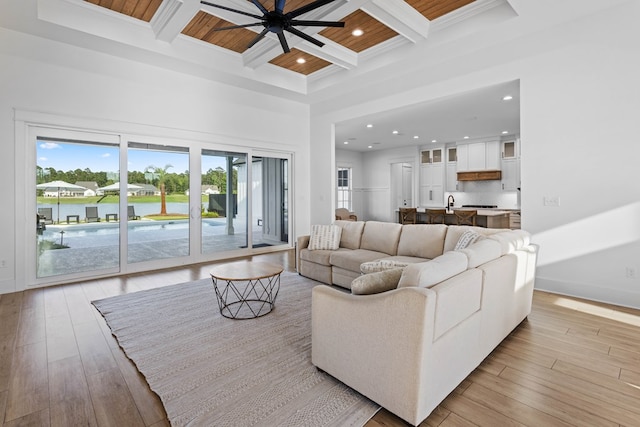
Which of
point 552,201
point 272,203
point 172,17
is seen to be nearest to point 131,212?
point 172,17

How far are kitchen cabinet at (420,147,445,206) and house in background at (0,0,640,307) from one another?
5134 mm

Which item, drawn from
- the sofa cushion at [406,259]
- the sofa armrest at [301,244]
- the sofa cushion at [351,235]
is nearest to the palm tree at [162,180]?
the sofa armrest at [301,244]

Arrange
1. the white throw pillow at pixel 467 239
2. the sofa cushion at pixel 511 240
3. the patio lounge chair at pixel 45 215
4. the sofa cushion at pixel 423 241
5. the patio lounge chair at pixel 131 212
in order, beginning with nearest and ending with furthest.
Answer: the sofa cushion at pixel 511 240 < the white throw pillow at pixel 467 239 < the sofa cushion at pixel 423 241 < the patio lounge chair at pixel 45 215 < the patio lounge chair at pixel 131 212

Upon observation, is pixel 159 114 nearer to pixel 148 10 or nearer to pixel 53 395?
pixel 148 10

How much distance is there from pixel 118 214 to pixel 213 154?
6.50 feet

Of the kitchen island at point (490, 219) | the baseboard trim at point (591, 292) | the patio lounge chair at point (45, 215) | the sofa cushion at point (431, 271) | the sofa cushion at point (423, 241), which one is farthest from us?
the kitchen island at point (490, 219)

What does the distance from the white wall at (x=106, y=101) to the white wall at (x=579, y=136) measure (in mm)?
3729

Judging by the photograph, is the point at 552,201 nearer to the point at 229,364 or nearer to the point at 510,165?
the point at 229,364

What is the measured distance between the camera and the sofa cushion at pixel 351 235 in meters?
4.60

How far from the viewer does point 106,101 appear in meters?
4.73

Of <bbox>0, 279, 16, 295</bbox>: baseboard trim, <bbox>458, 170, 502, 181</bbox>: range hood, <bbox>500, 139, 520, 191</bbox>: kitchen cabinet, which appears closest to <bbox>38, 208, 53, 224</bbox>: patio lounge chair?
<bbox>0, 279, 16, 295</bbox>: baseboard trim

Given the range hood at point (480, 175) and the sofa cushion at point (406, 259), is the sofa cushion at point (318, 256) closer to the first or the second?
the sofa cushion at point (406, 259)

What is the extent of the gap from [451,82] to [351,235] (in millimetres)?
2899

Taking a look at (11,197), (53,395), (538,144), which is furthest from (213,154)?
(538,144)
